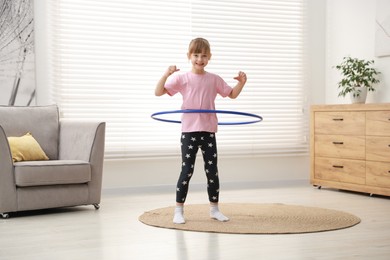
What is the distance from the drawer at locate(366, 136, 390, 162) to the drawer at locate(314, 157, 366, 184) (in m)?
0.12

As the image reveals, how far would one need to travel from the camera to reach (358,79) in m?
5.40

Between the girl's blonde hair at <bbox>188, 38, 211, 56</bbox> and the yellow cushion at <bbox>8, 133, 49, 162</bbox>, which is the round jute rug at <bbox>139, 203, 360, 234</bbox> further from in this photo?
the girl's blonde hair at <bbox>188, 38, 211, 56</bbox>

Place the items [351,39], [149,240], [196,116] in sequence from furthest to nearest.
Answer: [351,39] → [196,116] → [149,240]

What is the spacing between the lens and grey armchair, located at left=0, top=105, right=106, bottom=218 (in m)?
4.03

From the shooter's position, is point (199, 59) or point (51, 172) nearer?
point (199, 59)

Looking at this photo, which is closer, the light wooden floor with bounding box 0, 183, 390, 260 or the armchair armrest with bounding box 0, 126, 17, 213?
the light wooden floor with bounding box 0, 183, 390, 260

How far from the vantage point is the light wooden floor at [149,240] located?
287 cm

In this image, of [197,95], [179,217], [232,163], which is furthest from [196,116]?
[232,163]

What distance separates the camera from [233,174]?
19.4ft

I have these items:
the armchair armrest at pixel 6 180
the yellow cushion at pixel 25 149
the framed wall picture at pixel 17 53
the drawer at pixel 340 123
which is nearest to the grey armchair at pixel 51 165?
the armchair armrest at pixel 6 180

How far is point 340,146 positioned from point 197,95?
83.6 inches

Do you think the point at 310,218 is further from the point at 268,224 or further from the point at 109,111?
the point at 109,111

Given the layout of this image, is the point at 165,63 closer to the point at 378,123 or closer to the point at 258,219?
the point at 378,123

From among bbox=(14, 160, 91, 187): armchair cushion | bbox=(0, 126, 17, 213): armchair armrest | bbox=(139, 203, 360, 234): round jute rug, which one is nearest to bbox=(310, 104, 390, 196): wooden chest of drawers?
bbox=(139, 203, 360, 234): round jute rug
